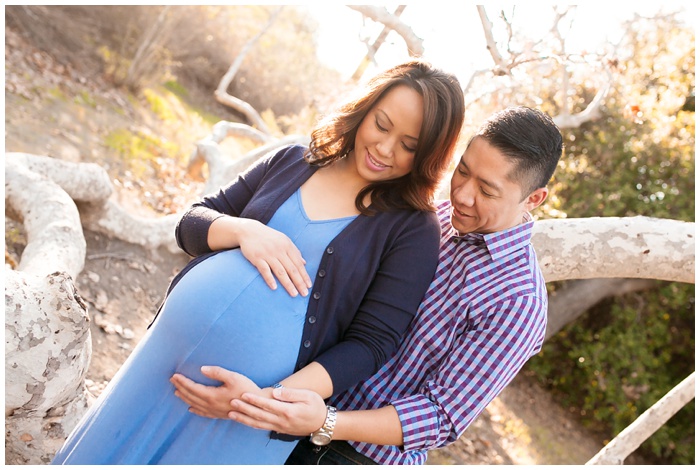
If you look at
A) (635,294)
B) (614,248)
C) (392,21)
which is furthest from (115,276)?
(635,294)

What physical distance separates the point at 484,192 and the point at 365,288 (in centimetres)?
50

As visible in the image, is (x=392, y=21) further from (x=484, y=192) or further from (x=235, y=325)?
(x=235, y=325)

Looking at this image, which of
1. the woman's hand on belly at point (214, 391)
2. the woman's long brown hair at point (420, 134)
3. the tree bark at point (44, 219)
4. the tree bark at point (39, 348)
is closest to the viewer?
the woman's hand on belly at point (214, 391)

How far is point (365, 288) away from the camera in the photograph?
192 cm

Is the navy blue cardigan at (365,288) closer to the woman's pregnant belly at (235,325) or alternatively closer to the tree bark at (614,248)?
the woman's pregnant belly at (235,325)

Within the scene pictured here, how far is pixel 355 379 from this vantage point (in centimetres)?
185

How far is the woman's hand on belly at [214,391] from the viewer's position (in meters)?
1.72

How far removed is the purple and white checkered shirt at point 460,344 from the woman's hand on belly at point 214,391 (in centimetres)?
46

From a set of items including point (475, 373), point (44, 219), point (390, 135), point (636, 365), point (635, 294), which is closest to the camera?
point (475, 373)

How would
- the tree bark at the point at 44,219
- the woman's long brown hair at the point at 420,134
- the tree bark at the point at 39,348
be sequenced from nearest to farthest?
the woman's long brown hair at the point at 420,134 → the tree bark at the point at 39,348 → the tree bark at the point at 44,219

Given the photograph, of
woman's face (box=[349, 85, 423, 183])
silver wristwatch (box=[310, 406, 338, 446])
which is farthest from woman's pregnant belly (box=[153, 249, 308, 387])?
woman's face (box=[349, 85, 423, 183])

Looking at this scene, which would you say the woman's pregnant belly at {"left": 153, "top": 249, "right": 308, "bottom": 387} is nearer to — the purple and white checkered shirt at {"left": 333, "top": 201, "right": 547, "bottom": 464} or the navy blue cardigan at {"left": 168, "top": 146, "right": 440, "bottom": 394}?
the navy blue cardigan at {"left": 168, "top": 146, "right": 440, "bottom": 394}

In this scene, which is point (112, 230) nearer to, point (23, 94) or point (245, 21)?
point (23, 94)

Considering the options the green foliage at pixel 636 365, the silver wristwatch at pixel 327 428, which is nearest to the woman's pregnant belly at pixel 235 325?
the silver wristwatch at pixel 327 428
